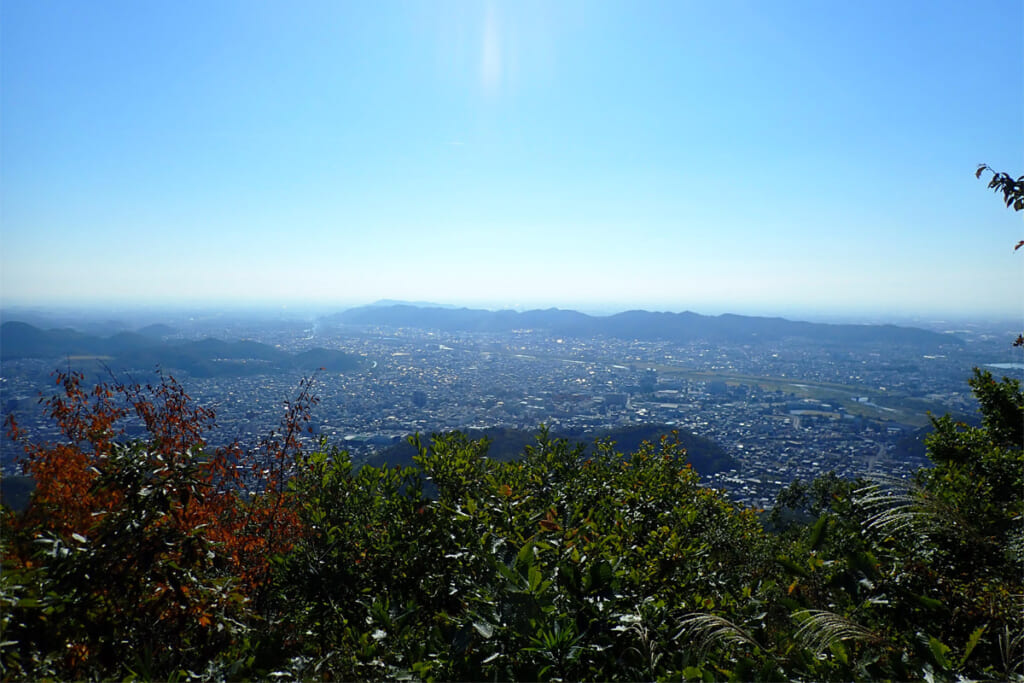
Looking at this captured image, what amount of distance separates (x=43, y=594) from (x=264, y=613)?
1.60 meters

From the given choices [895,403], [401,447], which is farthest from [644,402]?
[401,447]

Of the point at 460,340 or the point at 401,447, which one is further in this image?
the point at 460,340

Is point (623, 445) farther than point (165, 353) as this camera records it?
No

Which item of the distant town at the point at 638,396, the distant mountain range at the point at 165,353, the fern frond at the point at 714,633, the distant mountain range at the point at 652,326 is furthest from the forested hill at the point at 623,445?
the distant mountain range at the point at 652,326

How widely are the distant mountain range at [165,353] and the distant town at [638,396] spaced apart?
6.10ft

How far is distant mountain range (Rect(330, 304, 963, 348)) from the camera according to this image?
96.9m

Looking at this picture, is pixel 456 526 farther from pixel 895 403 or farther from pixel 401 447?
pixel 895 403

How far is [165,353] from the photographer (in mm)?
47781

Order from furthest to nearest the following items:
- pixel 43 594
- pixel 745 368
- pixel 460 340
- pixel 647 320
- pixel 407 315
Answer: pixel 407 315, pixel 647 320, pixel 460 340, pixel 745 368, pixel 43 594

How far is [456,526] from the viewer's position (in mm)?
3381

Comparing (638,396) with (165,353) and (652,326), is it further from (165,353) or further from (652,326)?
(652,326)

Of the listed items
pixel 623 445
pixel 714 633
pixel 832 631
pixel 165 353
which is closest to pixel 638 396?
pixel 623 445

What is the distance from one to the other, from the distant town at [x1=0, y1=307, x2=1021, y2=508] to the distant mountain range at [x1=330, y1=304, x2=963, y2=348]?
23.4 feet

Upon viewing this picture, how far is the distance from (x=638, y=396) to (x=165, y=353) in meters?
48.1
